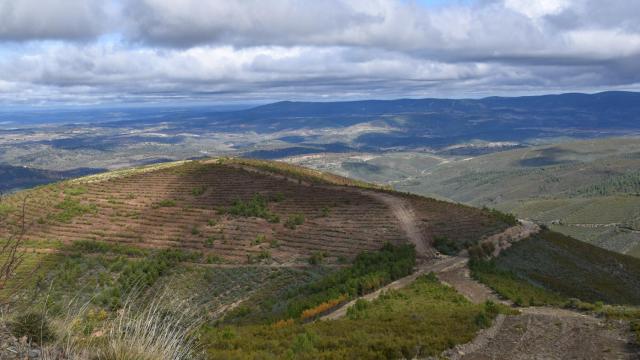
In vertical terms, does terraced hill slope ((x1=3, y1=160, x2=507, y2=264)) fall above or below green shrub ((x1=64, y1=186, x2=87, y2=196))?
below

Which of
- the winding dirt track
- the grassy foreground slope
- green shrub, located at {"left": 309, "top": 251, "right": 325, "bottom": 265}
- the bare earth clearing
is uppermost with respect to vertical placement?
the bare earth clearing

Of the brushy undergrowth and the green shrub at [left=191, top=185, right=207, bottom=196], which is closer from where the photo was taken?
the brushy undergrowth

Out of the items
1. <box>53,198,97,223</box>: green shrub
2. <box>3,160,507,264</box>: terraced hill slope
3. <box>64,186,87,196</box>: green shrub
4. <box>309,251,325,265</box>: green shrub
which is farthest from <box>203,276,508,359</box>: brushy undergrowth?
Answer: <box>64,186,87,196</box>: green shrub

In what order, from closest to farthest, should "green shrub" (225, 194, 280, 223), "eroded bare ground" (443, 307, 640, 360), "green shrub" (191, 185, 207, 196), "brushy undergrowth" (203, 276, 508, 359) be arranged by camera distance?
"brushy undergrowth" (203, 276, 508, 359) < "eroded bare ground" (443, 307, 640, 360) < "green shrub" (225, 194, 280, 223) < "green shrub" (191, 185, 207, 196)

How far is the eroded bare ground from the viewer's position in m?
16.3

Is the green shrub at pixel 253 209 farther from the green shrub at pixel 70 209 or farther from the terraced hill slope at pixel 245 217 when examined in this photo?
the green shrub at pixel 70 209

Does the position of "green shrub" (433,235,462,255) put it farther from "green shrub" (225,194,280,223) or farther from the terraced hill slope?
"green shrub" (225,194,280,223)

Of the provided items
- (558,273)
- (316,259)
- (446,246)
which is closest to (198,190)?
(316,259)

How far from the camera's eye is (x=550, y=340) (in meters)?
17.7

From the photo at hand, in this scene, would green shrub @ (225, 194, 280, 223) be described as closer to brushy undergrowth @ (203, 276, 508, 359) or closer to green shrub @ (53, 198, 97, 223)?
green shrub @ (53, 198, 97, 223)

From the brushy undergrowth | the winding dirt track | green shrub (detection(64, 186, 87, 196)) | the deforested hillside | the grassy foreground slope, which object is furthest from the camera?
green shrub (detection(64, 186, 87, 196))

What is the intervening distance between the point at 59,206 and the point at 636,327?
5081 cm

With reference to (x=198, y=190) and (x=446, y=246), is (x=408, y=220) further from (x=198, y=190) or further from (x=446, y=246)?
(x=198, y=190)

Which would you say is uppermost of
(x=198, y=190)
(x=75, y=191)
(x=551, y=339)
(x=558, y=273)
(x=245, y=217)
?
(x=551, y=339)
